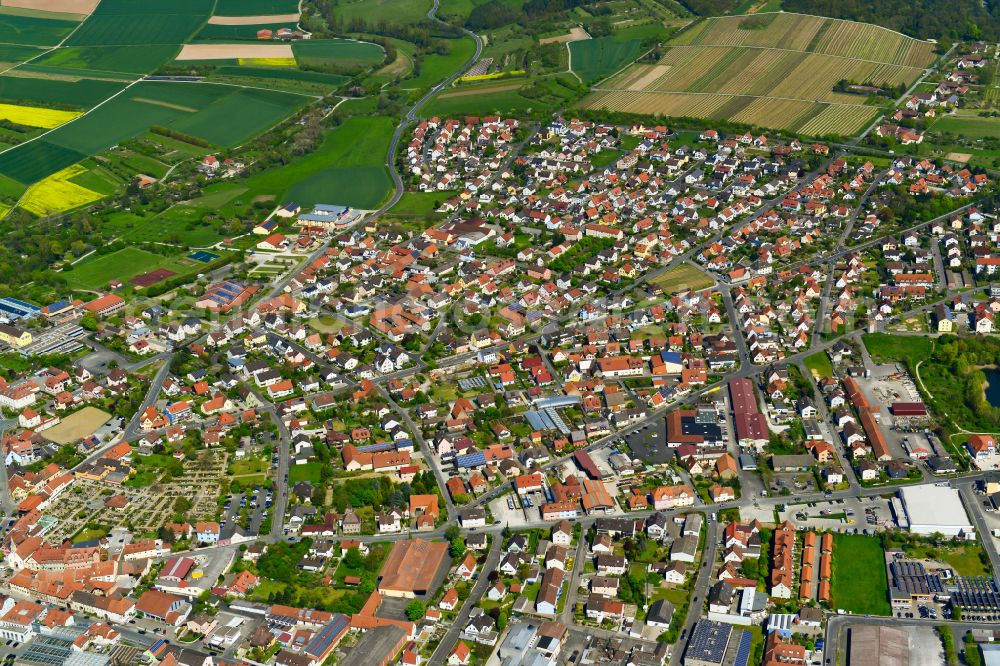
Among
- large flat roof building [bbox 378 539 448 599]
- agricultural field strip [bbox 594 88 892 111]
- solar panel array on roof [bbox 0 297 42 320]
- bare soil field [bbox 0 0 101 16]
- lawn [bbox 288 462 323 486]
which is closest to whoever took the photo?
large flat roof building [bbox 378 539 448 599]

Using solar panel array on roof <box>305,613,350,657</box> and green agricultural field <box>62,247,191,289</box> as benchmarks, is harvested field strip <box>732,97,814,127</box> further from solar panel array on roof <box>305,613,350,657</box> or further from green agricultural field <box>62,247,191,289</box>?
solar panel array on roof <box>305,613,350,657</box>

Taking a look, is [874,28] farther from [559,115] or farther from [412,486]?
[412,486]

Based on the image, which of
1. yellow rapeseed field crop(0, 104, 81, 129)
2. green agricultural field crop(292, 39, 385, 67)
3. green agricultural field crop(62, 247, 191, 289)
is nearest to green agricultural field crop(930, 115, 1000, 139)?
green agricultural field crop(292, 39, 385, 67)

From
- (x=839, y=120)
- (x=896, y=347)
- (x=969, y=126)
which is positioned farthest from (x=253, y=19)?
(x=896, y=347)

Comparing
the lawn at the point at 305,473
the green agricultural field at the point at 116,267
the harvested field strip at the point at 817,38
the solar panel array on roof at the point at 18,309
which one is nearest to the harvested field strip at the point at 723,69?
the harvested field strip at the point at 817,38

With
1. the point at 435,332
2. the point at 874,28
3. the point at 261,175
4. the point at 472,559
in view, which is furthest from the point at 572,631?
the point at 874,28

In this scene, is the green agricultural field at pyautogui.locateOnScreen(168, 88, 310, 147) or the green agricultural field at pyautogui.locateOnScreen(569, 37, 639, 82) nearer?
the green agricultural field at pyautogui.locateOnScreen(168, 88, 310, 147)
